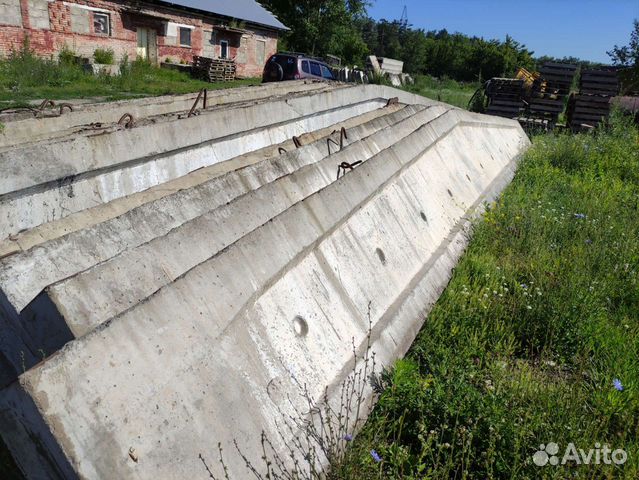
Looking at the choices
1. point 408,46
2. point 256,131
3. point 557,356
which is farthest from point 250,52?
point 408,46

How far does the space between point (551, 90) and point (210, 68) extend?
1437cm

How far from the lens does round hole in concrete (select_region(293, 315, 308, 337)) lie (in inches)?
104

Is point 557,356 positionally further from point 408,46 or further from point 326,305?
point 408,46

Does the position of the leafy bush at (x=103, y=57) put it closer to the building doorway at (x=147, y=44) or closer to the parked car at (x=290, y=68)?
the building doorway at (x=147, y=44)

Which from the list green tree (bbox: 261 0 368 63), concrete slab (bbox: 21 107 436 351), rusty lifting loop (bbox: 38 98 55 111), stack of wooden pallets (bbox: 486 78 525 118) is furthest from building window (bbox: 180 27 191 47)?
concrete slab (bbox: 21 107 436 351)

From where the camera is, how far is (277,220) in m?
2.83

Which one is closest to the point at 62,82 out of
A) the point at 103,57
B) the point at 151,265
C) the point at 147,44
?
the point at 103,57

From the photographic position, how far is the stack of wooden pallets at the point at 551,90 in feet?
50.0

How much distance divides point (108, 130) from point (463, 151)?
15.2 feet

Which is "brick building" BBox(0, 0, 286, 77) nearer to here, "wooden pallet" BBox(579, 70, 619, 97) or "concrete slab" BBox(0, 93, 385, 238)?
"concrete slab" BBox(0, 93, 385, 238)

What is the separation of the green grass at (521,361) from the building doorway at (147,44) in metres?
20.9

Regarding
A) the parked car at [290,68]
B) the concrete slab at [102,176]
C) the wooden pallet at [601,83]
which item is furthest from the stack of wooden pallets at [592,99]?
the concrete slab at [102,176]

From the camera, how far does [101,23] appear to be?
817 inches

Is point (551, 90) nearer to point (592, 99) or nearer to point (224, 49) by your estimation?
point (592, 99)
